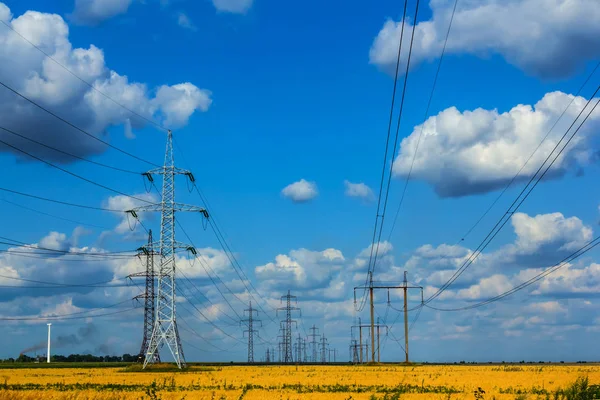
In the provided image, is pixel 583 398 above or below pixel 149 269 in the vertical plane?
below

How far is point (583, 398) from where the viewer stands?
135 ft

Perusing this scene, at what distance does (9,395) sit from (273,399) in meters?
18.8

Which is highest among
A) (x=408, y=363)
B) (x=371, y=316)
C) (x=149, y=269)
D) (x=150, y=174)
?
(x=150, y=174)

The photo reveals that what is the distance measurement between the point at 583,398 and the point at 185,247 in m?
64.2

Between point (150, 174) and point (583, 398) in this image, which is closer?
point (583, 398)

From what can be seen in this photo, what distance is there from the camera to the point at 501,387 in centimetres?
6650

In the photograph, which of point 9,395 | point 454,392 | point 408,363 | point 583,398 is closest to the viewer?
point 9,395

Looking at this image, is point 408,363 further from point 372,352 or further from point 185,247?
point 185,247

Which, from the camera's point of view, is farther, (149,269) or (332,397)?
(149,269)

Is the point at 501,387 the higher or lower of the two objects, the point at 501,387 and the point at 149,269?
the lower

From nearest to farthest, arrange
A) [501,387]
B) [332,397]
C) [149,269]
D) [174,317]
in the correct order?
[332,397], [501,387], [174,317], [149,269]

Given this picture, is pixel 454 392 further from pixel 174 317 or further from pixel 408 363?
pixel 408 363

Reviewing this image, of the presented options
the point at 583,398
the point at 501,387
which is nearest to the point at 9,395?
the point at 583,398

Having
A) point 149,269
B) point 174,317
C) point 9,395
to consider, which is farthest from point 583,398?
point 149,269
